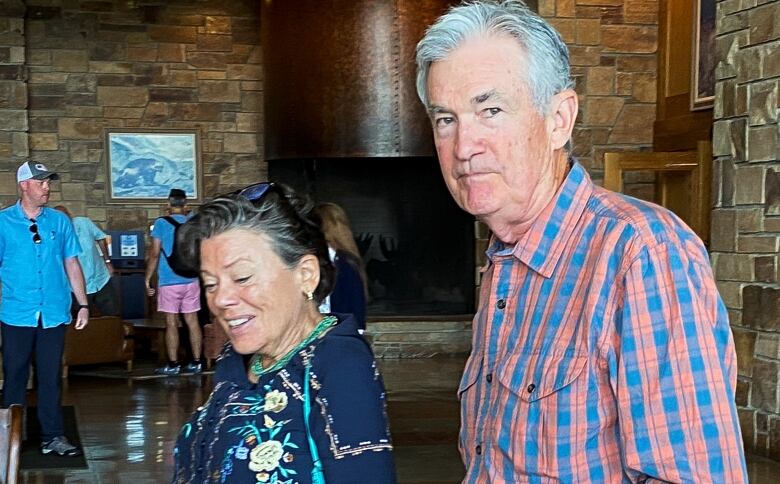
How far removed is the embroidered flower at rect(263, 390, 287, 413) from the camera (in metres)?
1.58

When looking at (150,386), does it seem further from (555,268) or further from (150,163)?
(555,268)

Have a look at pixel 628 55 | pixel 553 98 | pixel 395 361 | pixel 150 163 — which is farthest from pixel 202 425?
pixel 150 163

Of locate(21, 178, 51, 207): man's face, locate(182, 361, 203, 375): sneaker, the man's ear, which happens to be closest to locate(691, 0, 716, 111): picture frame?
locate(21, 178, 51, 207): man's face

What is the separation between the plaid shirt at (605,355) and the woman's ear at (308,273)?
18.9 inches

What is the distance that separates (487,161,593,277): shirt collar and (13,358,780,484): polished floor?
138 inches

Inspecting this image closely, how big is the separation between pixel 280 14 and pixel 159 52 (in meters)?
2.12

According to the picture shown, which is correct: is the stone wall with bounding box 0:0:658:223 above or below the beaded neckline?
above

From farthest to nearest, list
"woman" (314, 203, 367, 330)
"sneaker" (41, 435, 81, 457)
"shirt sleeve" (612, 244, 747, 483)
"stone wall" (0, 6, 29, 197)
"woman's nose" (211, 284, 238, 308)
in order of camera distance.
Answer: "stone wall" (0, 6, 29, 197), "sneaker" (41, 435, 81, 457), "woman" (314, 203, 367, 330), "woman's nose" (211, 284, 238, 308), "shirt sleeve" (612, 244, 747, 483)

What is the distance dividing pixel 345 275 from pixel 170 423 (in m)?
2.12

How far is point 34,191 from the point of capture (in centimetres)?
515

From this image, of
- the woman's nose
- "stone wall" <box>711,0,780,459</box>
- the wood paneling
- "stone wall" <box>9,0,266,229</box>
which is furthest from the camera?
"stone wall" <box>9,0,266,229</box>

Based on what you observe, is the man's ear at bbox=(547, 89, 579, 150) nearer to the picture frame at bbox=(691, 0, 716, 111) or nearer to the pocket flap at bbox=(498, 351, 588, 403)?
the pocket flap at bbox=(498, 351, 588, 403)

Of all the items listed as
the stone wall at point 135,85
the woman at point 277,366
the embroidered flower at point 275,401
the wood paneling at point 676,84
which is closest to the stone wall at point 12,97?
the stone wall at point 135,85

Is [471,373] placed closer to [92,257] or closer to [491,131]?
[491,131]
